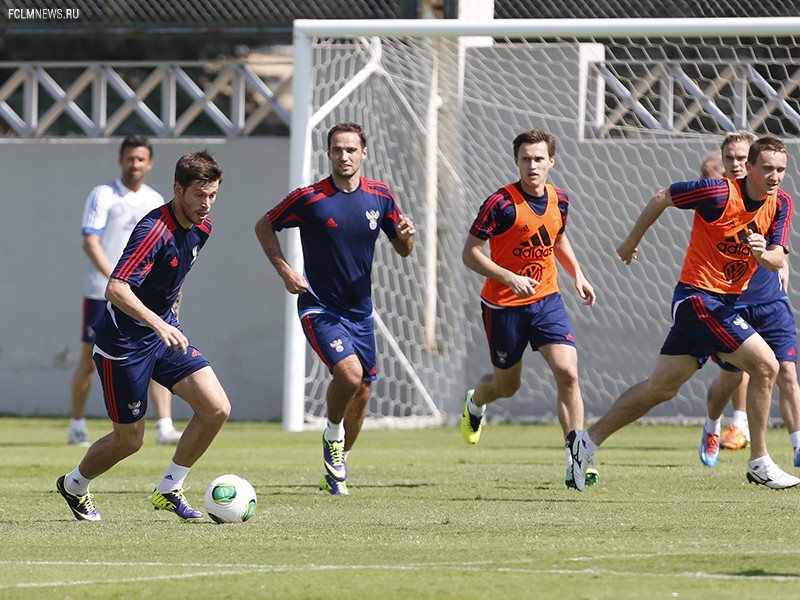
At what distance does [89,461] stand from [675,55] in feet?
31.0

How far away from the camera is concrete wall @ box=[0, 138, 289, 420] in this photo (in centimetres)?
1686

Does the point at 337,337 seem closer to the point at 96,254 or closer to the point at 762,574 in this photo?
the point at 96,254

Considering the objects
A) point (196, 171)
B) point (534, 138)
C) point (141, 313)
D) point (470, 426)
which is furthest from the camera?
point (470, 426)

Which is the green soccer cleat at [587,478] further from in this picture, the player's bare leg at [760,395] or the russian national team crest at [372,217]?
the russian national team crest at [372,217]

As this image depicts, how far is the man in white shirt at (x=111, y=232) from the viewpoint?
12.5 meters

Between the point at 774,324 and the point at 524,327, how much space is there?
1.75 m

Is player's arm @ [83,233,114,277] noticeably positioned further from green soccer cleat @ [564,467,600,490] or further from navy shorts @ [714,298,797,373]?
navy shorts @ [714,298,797,373]

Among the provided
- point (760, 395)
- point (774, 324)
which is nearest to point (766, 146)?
point (760, 395)

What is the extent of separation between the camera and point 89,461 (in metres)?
8.02

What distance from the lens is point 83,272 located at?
17234 mm

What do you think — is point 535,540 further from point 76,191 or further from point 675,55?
point 76,191

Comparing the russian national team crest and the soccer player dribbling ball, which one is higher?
the russian national team crest

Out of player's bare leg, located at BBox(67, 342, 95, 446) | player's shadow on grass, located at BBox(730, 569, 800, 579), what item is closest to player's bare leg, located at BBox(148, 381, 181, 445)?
player's bare leg, located at BBox(67, 342, 95, 446)

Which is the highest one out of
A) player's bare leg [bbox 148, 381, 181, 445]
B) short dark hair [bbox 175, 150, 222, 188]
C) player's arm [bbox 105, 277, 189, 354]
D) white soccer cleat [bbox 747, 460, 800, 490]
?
short dark hair [bbox 175, 150, 222, 188]
